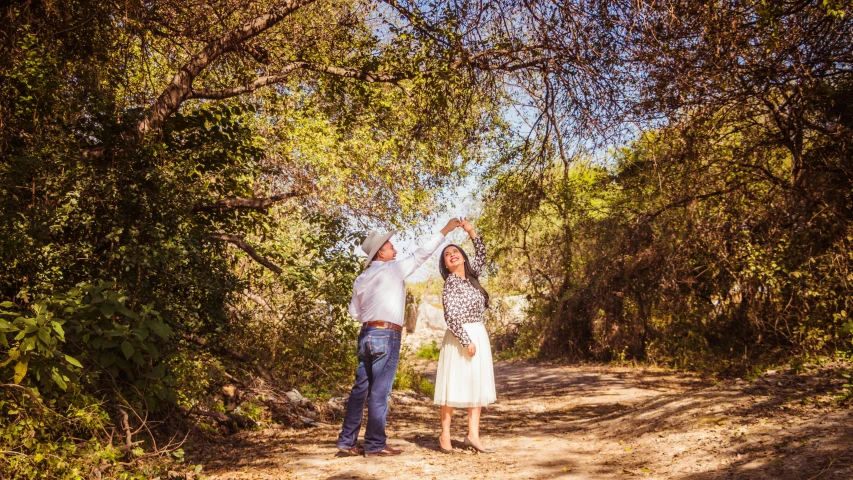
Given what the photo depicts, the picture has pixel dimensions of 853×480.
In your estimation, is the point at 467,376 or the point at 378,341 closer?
the point at 378,341

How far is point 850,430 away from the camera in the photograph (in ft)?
17.3

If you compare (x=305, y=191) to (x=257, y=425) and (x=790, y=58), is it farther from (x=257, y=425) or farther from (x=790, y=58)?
(x=790, y=58)

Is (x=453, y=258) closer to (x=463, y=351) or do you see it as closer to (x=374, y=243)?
(x=374, y=243)

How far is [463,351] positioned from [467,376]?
24 centimetres

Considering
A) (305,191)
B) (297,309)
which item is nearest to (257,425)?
(297,309)

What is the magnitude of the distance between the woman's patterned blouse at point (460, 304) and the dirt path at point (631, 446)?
48.0 inches

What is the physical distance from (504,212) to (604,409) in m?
3.63

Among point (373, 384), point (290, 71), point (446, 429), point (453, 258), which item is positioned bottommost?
point (446, 429)

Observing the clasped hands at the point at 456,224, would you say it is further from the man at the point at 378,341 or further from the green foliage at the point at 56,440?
the green foliage at the point at 56,440

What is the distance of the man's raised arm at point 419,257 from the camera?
622 centimetres

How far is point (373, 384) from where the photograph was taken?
20.5 ft

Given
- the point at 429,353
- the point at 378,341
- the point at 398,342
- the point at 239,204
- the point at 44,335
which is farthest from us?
the point at 429,353

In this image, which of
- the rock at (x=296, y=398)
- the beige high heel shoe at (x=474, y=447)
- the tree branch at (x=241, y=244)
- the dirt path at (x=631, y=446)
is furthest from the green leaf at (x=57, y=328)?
the rock at (x=296, y=398)

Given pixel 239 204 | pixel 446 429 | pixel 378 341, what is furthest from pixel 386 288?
pixel 239 204
